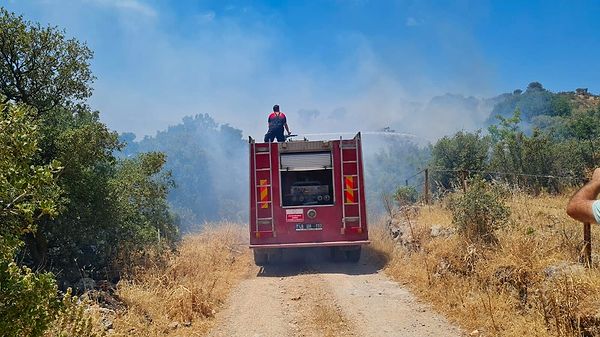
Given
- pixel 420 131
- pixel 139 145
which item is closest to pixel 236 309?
pixel 420 131

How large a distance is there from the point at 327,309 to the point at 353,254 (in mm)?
3982

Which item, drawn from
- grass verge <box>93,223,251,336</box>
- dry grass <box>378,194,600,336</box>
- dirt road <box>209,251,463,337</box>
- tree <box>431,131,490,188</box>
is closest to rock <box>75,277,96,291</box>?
grass verge <box>93,223,251,336</box>

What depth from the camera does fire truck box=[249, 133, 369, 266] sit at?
10273mm

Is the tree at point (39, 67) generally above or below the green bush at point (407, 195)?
above

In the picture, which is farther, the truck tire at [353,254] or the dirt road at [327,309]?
the truck tire at [353,254]

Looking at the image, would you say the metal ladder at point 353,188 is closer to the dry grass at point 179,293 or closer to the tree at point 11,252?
the dry grass at point 179,293

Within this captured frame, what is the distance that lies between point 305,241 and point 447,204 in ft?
11.2

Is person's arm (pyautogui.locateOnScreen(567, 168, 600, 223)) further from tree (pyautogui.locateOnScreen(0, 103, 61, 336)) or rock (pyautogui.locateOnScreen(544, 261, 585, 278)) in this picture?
rock (pyautogui.locateOnScreen(544, 261, 585, 278))

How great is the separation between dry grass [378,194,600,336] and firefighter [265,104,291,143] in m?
4.83

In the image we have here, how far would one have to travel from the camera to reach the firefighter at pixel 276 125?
12055 mm

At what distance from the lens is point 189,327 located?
6250 millimetres

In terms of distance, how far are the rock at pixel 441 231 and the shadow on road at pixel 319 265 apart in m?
1.51

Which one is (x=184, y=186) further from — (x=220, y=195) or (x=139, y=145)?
(x=139, y=145)

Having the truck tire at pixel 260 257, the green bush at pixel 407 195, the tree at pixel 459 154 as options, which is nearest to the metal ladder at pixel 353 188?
the truck tire at pixel 260 257
